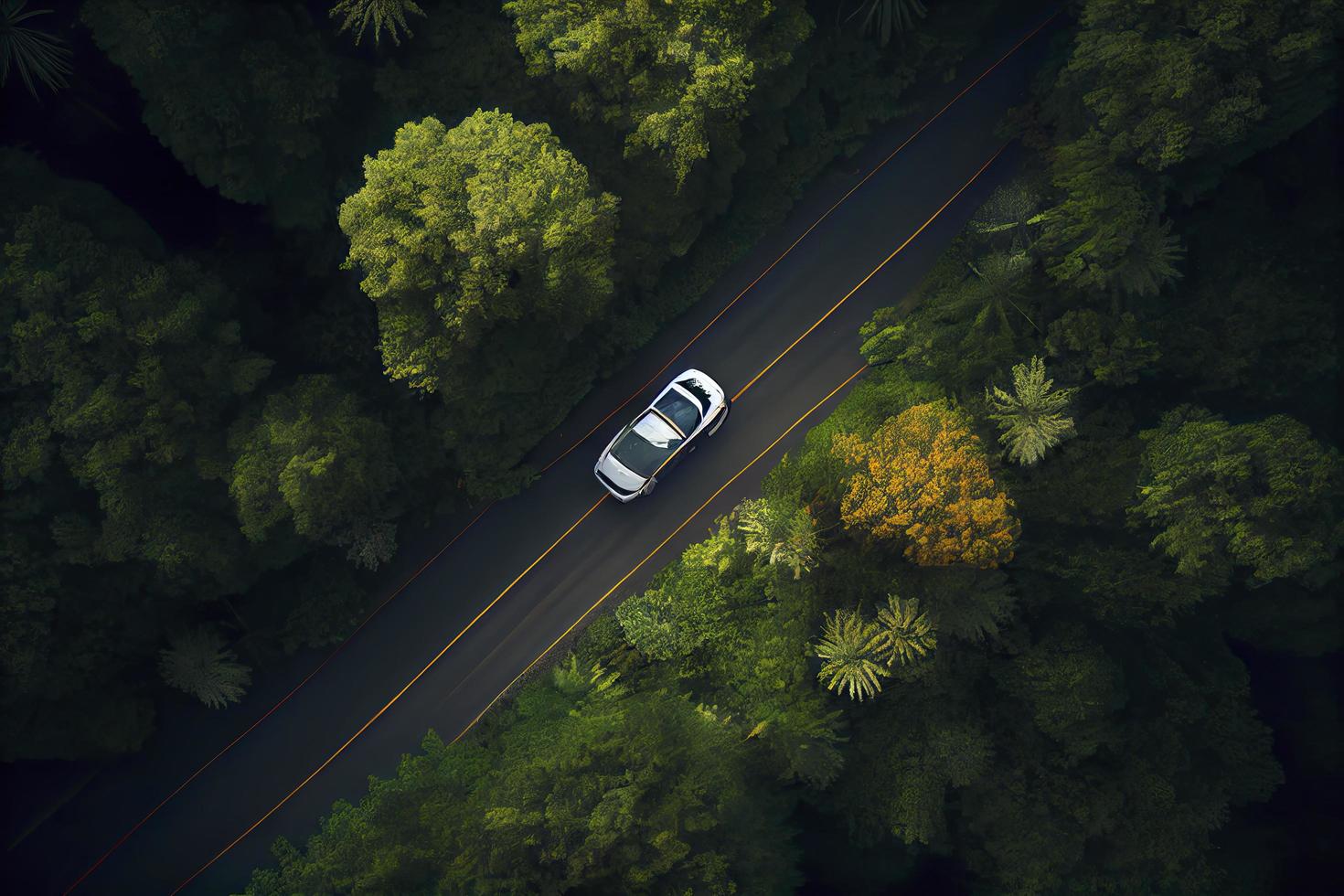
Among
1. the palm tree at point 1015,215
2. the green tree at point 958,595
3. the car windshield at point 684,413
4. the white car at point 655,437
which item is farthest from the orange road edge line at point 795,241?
the green tree at point 958,595

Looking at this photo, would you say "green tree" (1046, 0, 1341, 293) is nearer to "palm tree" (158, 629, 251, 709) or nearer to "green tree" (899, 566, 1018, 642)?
"green tree" (899, 566, 1018, 642)

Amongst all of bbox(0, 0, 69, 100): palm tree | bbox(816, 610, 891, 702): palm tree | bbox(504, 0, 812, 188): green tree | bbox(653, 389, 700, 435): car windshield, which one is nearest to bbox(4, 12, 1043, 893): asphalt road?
bbox(653, 389, 700, 435): car windshield

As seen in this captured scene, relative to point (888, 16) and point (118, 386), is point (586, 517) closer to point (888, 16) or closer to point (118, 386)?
point (118, 386)

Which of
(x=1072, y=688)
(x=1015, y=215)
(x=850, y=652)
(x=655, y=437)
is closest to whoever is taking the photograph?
(x=850, y=652)

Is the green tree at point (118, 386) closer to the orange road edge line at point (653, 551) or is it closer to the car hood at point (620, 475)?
the orange road edge line at point (653, 551)

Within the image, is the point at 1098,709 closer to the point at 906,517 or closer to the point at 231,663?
the point at 906,517

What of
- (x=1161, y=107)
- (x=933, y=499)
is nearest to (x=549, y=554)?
(x=933, y=499)

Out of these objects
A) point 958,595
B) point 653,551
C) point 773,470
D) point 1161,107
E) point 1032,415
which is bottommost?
point 958,595
